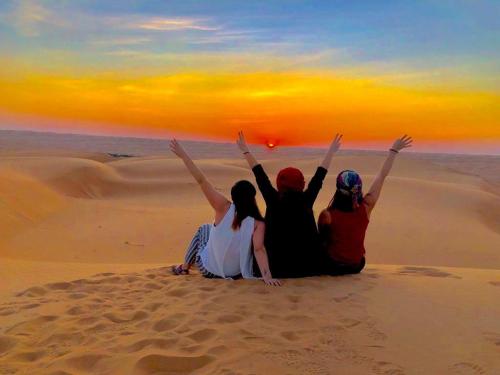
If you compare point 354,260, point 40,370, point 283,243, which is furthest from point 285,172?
point 40,370

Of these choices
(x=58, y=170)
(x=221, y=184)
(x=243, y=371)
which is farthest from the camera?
(x=221, y=184)

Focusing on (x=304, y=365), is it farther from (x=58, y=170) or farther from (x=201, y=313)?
(x=58, y=170)

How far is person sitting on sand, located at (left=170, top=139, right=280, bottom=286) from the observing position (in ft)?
18.7

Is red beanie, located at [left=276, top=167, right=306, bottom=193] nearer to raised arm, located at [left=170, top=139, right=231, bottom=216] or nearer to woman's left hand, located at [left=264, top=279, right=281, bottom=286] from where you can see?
raised arm, located at [left=170, top=139, right=231, bottom=216]

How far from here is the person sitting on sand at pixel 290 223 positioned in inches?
227

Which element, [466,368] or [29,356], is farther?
[29,356]

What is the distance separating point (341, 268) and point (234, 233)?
136 cm

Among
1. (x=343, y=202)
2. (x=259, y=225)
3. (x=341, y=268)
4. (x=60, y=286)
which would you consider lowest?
(x=60, y=286)

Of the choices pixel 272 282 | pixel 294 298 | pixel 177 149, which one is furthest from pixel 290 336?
pixel 177 149

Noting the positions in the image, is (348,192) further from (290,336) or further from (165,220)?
(165,220)

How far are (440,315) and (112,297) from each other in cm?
328

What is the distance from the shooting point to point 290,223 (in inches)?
230

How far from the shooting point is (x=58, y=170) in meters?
21.1

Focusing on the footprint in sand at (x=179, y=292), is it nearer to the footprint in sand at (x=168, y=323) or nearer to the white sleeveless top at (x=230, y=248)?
the white sleeveless top at (x=230, y=248)
